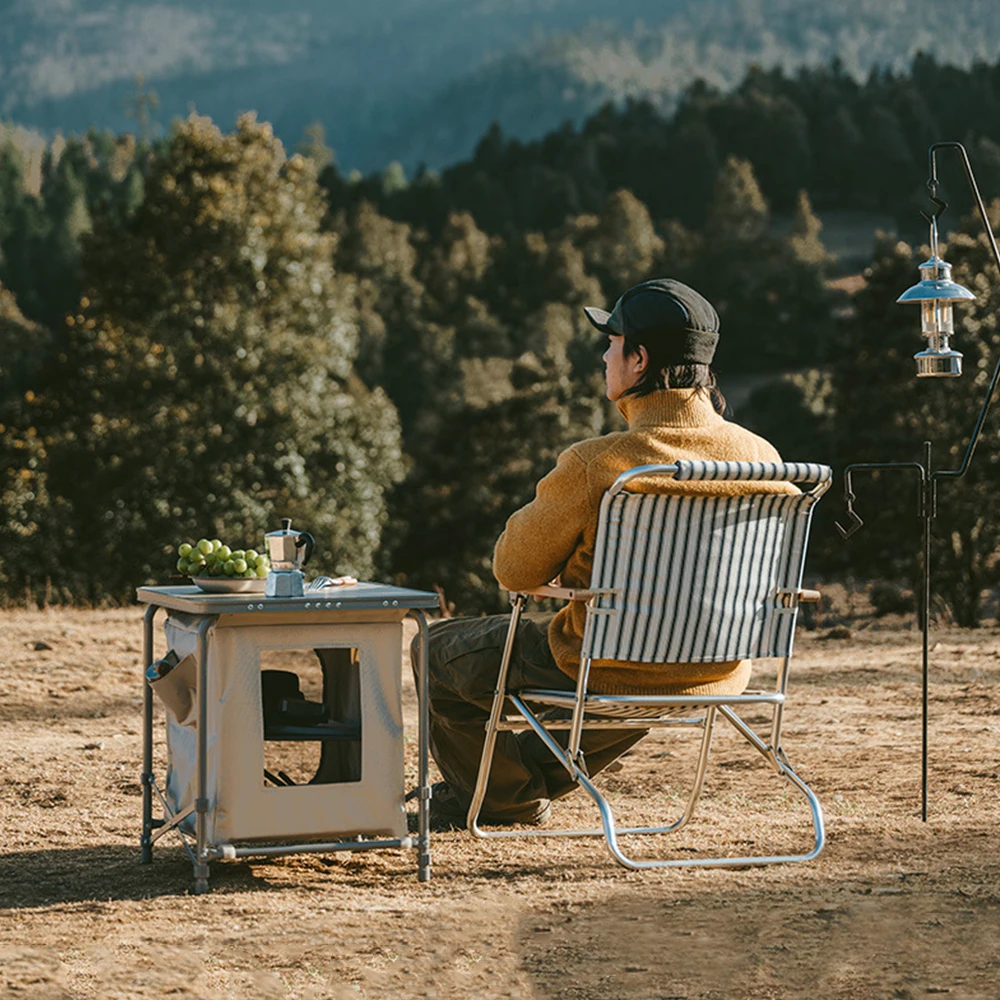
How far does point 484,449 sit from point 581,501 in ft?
99.0

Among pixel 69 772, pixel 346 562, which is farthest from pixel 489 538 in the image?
pixel 69 772

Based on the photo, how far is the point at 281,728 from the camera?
448 centimetres

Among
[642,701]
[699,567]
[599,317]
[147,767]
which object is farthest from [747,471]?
[147,767]

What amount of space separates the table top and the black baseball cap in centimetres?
93

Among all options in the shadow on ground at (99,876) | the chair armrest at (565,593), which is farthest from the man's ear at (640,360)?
the shadow on ground at (99,876)

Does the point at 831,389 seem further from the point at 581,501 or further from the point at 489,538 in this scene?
the point at 581,501

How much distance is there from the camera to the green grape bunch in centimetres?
441

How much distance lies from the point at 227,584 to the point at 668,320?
1425 millimetres

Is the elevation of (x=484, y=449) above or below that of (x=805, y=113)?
below

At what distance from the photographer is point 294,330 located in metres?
28.1

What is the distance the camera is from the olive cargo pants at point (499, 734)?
4730 mm

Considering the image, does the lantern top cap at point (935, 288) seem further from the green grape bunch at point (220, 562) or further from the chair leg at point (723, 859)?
the green grape bunch at point (220, 562)

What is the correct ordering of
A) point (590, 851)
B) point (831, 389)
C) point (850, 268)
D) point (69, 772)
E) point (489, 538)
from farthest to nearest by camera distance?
point (850, 268)
point (489, 538)
point (831, 389)
point (69, 772)
point (590, 851)

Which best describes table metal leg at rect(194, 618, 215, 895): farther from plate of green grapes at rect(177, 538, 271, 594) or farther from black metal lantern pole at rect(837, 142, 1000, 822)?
black metal lantern pole at rect(837, 142, 1000, 822)
